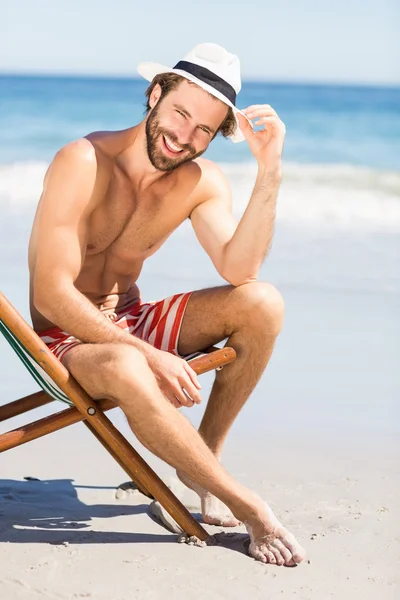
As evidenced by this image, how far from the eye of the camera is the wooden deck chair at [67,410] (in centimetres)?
310

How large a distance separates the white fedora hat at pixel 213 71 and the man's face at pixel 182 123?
3 centimetres

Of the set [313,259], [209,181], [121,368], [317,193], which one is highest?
[209,181]

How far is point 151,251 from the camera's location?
12.8ft

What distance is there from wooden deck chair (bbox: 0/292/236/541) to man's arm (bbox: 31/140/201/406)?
19 centimetres

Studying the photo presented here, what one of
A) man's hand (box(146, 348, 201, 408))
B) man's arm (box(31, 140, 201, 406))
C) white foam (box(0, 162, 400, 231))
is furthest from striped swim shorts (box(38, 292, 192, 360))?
white foam (box(0, 162, 400, 231))

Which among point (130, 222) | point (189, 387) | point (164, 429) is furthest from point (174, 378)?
point (130, 222)

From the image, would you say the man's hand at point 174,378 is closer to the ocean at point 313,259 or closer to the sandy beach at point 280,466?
the sandy beach at point 280,466

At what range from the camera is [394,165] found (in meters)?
16.3

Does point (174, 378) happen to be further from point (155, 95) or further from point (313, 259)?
point (313, 259)

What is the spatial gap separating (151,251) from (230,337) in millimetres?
544

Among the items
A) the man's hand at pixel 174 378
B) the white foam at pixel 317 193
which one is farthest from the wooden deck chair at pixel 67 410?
the white foam at pixel 317 193

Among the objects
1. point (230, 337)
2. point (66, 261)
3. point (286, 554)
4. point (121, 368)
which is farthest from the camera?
point (230, 337)

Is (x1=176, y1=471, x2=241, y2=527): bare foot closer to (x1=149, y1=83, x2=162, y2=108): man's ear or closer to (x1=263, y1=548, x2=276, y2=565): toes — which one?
(x1=263, y1=548, x2=276, y2=565): toes

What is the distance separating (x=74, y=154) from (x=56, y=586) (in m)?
1.39
